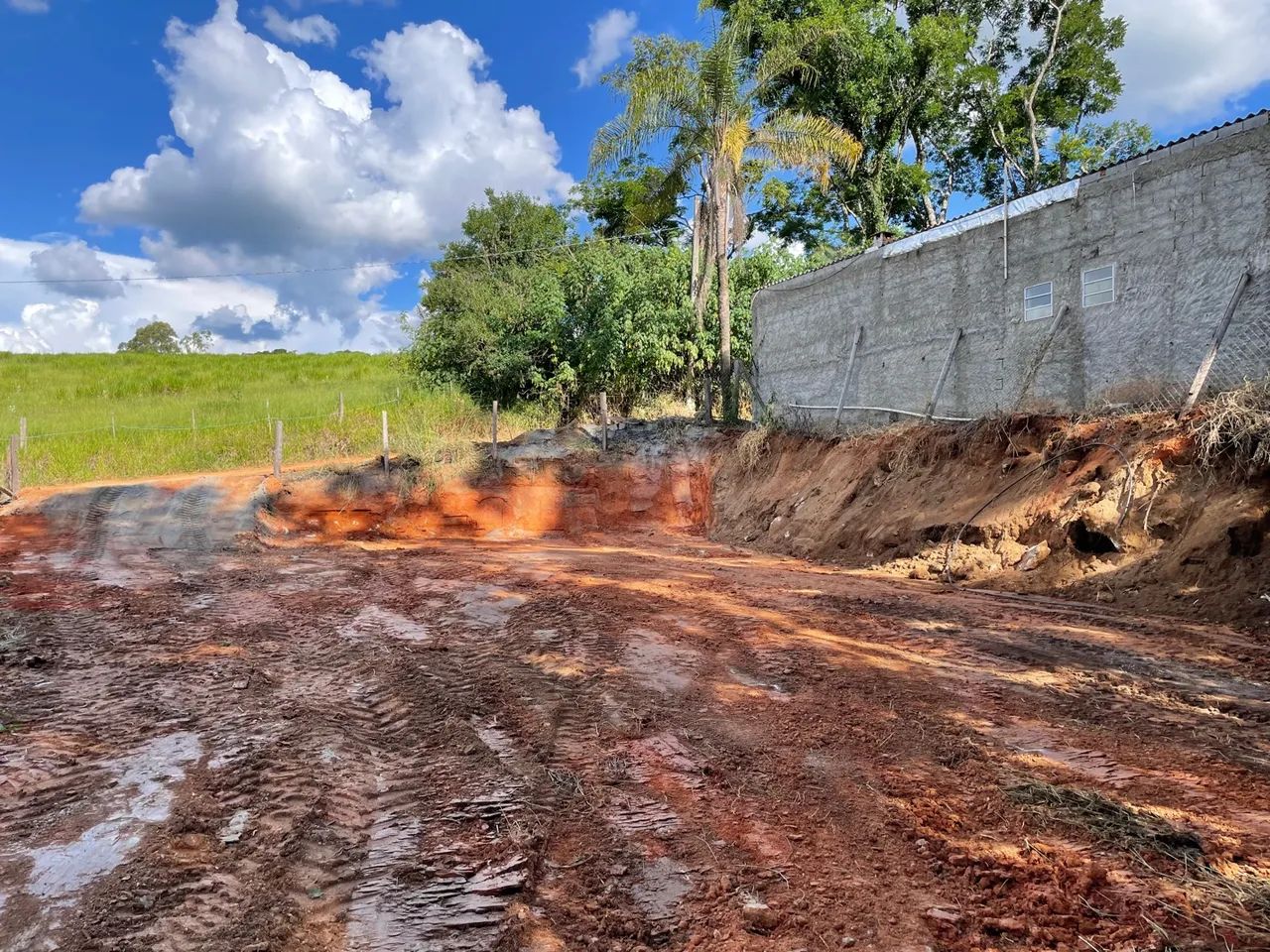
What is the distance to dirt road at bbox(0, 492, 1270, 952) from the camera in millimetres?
2781

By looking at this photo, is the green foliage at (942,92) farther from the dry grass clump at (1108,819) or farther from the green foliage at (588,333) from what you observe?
the dry grass clump at (1108,819)

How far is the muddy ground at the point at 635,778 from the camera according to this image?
2783 millimetres

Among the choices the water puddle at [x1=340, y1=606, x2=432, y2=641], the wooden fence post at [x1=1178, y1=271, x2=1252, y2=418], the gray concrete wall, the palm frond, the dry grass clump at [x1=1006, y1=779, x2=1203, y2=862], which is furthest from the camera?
the palm frond

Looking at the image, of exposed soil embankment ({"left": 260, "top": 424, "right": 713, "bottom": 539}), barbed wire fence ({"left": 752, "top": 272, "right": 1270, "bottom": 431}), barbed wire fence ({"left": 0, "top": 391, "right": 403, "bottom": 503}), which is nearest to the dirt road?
barbed wire fence ({"left": 752, "top": 272, "right": 1270, "bottom": 431})

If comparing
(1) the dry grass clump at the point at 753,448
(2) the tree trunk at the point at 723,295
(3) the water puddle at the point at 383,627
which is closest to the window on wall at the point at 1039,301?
(1) the dry grass clump at the point at 753,448

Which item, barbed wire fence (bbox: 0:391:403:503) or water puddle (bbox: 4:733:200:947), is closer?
water puddle (bbox: 4:733:200:947)

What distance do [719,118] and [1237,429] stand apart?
1194 cm

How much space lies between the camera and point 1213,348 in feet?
28.2

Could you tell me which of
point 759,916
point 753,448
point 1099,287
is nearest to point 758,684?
point 759,916

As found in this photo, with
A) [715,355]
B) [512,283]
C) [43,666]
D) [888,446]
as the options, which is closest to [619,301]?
[715,355]

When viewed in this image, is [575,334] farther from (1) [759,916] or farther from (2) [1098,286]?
(1) [759,916]

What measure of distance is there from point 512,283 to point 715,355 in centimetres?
871

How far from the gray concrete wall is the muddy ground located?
12.9ft

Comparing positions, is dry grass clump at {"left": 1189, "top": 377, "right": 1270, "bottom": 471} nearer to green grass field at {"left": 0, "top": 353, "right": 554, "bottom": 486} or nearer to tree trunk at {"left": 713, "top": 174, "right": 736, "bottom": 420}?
tree trunk at {"left": 713, "top": 174, "right": 736, "bottom": 420}
